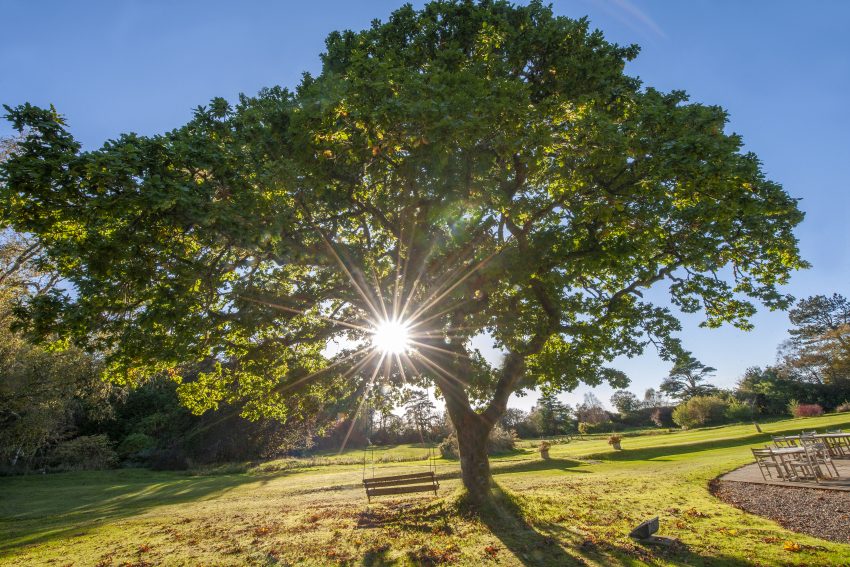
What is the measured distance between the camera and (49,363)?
26.7m

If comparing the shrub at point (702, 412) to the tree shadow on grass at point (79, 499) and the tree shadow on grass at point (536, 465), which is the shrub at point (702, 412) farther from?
the tree shadow on grass at point (79, 499)

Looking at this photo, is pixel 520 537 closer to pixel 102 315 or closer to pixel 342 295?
pixel 342 295

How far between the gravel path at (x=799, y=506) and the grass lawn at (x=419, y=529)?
58cm

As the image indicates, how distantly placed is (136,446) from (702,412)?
73630 millimetres

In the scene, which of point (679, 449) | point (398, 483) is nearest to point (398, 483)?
point (398, 483)

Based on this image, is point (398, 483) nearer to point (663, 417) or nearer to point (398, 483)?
point (398, 483)

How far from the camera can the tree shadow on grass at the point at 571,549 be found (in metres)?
8.53

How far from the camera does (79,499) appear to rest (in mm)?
25906

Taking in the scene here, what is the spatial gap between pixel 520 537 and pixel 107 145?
41.9ft

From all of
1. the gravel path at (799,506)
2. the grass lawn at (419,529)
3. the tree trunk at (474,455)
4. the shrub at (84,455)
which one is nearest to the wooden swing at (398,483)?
the grass lawn at (419,529)

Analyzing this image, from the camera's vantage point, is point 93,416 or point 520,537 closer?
point 520,537

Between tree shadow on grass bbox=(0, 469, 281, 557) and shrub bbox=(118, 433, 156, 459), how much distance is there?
7.62 m

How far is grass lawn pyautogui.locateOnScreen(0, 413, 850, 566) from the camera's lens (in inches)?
365

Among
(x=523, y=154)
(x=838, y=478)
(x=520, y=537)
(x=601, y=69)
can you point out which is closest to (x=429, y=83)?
(x=523, y=154)
